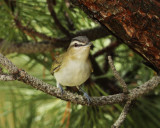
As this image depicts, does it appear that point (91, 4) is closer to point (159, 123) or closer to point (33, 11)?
point (33, 11)

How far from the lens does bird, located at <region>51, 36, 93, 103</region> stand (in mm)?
1076

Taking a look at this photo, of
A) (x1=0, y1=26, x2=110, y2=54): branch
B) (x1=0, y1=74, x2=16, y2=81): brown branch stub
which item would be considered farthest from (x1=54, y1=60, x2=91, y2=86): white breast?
(x1=0, y1=74, x2=16, y2=81): brown branch stub

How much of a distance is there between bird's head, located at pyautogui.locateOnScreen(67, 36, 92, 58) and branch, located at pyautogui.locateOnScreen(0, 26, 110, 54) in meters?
0.07

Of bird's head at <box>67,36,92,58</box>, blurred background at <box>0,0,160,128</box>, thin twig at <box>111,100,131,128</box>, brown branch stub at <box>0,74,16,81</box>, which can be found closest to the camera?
brown branch stub at <box>0,74,16,81</box>

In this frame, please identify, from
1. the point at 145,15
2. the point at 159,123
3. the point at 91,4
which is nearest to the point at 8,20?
the point at 91,4

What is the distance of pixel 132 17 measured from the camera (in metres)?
0.74

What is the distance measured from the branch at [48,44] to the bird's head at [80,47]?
7cm

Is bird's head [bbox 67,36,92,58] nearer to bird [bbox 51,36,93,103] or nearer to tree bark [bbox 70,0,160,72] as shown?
bird [bbox 51,36,93,103]

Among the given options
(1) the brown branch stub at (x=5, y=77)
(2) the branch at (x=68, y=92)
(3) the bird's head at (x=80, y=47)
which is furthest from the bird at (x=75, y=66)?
(1) the brown branch stub at (x=5, y=77)

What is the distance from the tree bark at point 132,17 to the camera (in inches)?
28.9

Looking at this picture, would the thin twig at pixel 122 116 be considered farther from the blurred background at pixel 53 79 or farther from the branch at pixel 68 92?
the blurred background at pixel 53 79

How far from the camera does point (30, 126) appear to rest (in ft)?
4.73

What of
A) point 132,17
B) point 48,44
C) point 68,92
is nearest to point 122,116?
point 68,92

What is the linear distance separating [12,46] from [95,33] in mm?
409
